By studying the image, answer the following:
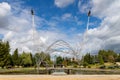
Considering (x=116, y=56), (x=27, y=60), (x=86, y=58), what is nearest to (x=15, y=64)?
(x=27, y=60)

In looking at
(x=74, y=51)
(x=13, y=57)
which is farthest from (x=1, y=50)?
(x=74, y=51)

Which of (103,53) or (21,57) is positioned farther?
(103,53)

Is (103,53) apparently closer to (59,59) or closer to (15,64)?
(59,59)

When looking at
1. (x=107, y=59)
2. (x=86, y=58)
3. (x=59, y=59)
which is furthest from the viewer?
(x=59, y=59)

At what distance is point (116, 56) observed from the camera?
154 meters

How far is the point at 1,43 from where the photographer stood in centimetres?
8175

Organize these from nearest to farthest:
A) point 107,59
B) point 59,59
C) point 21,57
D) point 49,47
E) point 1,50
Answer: point 1,50, point 49,47, point 21,57, point 107,59, point 59,59

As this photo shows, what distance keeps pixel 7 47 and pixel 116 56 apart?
94.3m

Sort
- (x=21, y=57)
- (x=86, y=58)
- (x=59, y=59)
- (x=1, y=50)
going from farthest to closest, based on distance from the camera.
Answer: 1. (x=59, y=59)
2. (x=86, y=58)
3. (x=21, y=57)
4. (x=1, y=50)

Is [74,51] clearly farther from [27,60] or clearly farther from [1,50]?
[1,50]

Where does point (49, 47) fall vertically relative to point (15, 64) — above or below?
above

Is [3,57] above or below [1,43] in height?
below

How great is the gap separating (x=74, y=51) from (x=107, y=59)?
159 feet

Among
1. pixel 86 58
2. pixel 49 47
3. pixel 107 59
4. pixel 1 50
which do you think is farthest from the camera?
pixel 107 59
